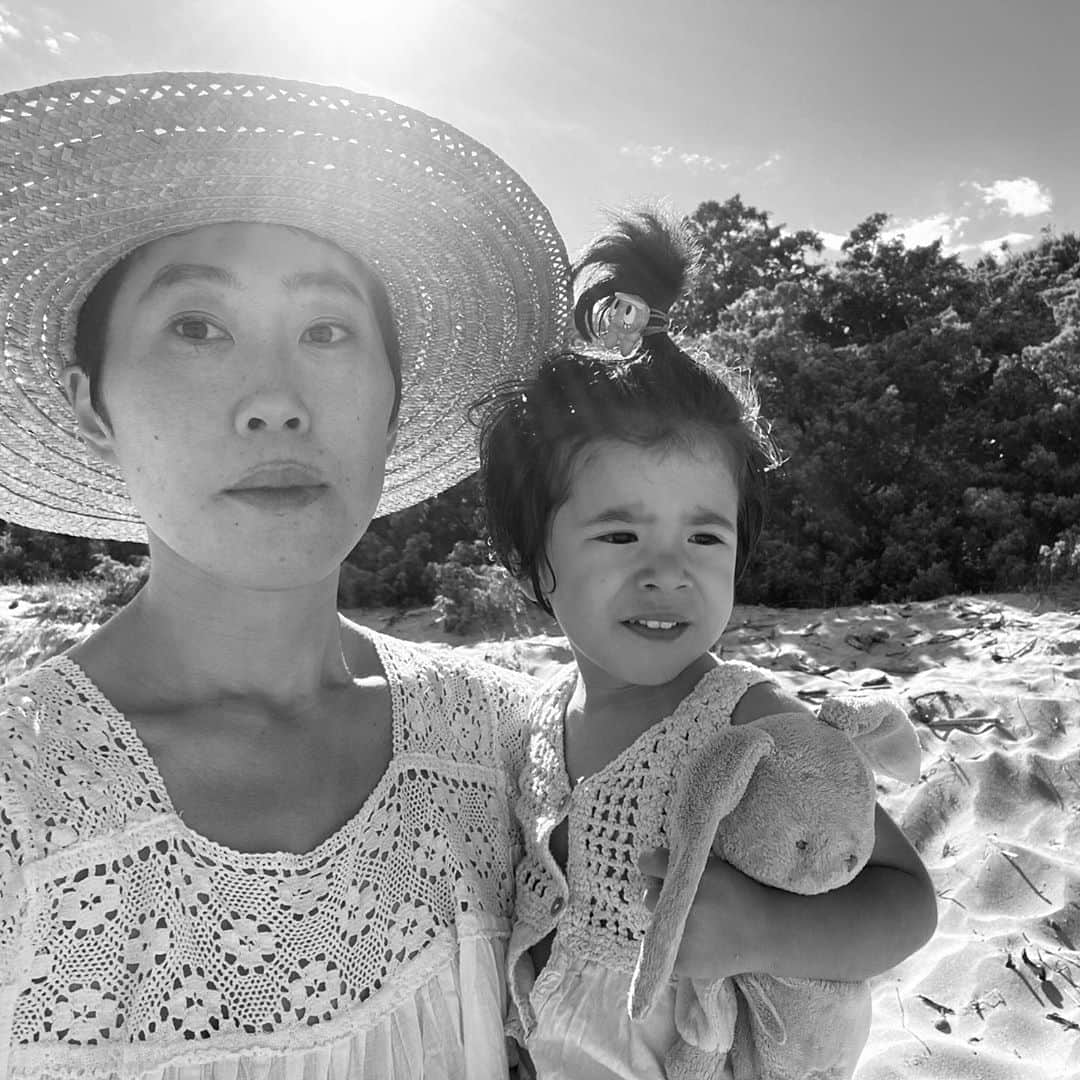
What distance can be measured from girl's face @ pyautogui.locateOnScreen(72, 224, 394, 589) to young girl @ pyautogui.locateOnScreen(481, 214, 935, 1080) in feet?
1.57

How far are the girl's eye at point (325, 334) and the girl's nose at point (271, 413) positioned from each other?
0.36 feet

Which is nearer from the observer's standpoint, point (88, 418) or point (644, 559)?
point (88, 418)

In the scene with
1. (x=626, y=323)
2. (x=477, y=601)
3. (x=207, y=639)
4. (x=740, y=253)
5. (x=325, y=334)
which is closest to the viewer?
(x=325, y=334)

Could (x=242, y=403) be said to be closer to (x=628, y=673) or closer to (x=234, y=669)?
(x=234, y=669)

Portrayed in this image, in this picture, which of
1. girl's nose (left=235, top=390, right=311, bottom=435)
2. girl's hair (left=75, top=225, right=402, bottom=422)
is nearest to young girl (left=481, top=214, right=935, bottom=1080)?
girl's hair (left=75, top=225, right=402, bottom=422)

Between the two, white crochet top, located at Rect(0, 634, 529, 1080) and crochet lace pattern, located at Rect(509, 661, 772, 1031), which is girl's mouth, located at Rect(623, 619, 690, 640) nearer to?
crochet lace pattern, located at Rect(509, 661, 772, 1031)

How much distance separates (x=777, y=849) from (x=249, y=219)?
1.18 m

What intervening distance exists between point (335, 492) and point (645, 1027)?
36.0 inches

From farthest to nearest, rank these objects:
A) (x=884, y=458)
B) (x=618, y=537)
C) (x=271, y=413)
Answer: (x=884, y=458)
(x=618, y=537)
(x=271, y=413)

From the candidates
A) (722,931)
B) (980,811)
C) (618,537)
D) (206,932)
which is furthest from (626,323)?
(980,811)

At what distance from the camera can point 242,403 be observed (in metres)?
1.43

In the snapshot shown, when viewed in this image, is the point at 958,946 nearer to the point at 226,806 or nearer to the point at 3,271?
the point at 226,806

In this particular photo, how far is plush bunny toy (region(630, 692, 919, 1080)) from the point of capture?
1282 millimetres

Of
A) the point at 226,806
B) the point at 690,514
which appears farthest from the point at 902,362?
the point at 226,806
